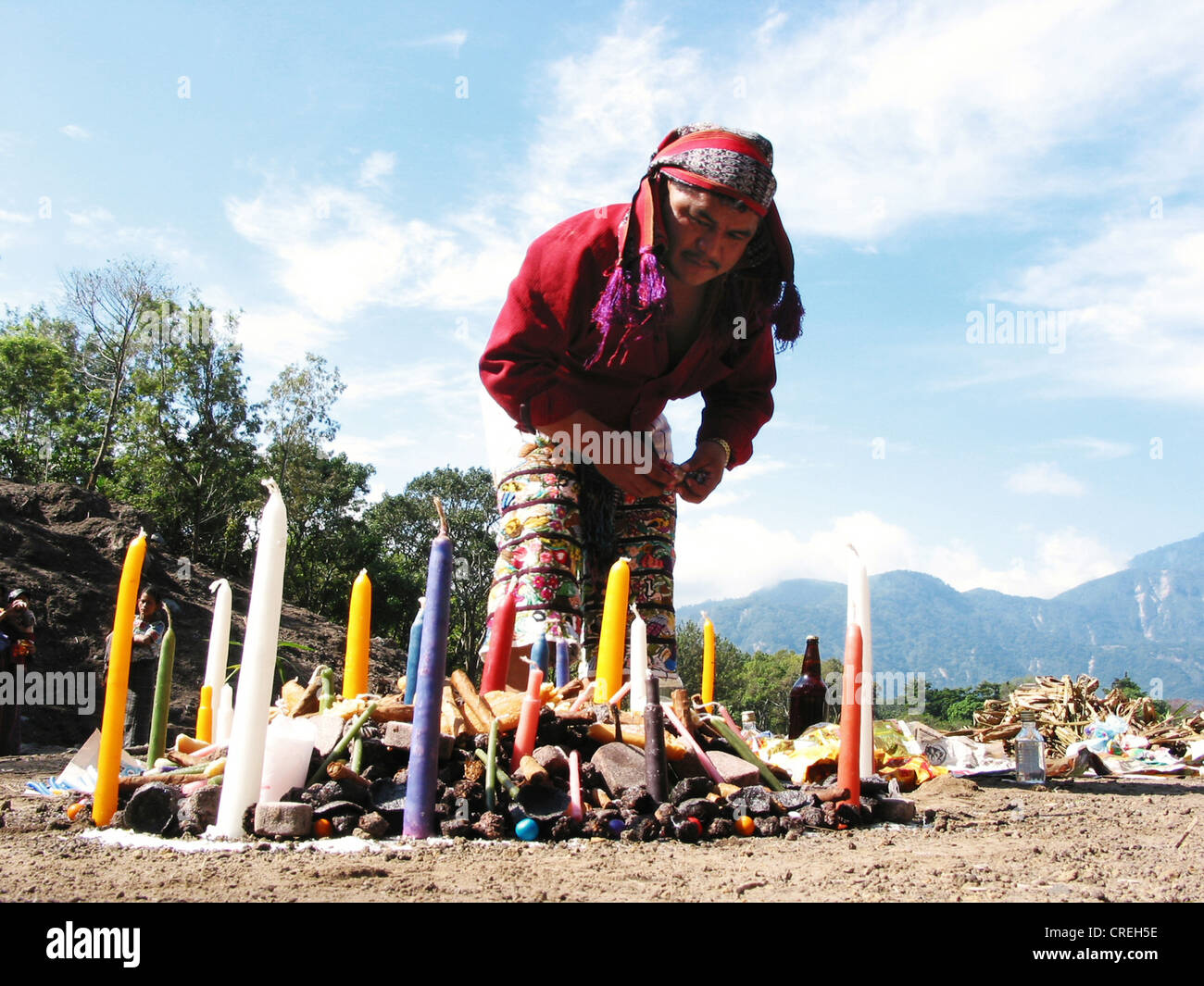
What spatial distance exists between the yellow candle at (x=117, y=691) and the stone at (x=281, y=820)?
34 cm

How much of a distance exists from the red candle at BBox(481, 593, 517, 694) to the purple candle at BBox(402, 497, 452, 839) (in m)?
0.66

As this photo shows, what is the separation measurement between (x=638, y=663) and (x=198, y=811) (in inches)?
41.2

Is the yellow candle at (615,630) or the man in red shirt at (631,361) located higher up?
the man in red shirt at (631,361)

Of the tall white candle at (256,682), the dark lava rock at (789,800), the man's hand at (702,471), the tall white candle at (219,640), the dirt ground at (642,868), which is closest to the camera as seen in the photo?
the dirt ground at (642,868)

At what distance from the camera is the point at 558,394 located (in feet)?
9.78

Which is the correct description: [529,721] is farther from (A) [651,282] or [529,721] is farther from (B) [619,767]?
(A) [651,282]

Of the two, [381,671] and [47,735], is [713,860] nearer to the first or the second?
[47,735]

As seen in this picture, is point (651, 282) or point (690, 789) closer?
point (690, 789)

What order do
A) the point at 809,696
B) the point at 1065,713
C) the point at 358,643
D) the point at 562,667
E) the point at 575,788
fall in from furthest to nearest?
1. the point at 1065,713
2. the point at 809,696
3. the point at 562,667
4. the point at 358,643
5. the point at 575,788

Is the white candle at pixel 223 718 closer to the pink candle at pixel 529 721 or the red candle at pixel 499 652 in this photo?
the red candle at pixel 499 652

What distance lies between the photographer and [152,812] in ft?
5.72

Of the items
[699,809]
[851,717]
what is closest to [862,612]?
[851,717]

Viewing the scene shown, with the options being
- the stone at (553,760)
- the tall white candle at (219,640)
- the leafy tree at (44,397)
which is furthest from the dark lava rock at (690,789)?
the leafy tree at (44,397)

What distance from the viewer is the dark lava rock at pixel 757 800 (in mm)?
1922
